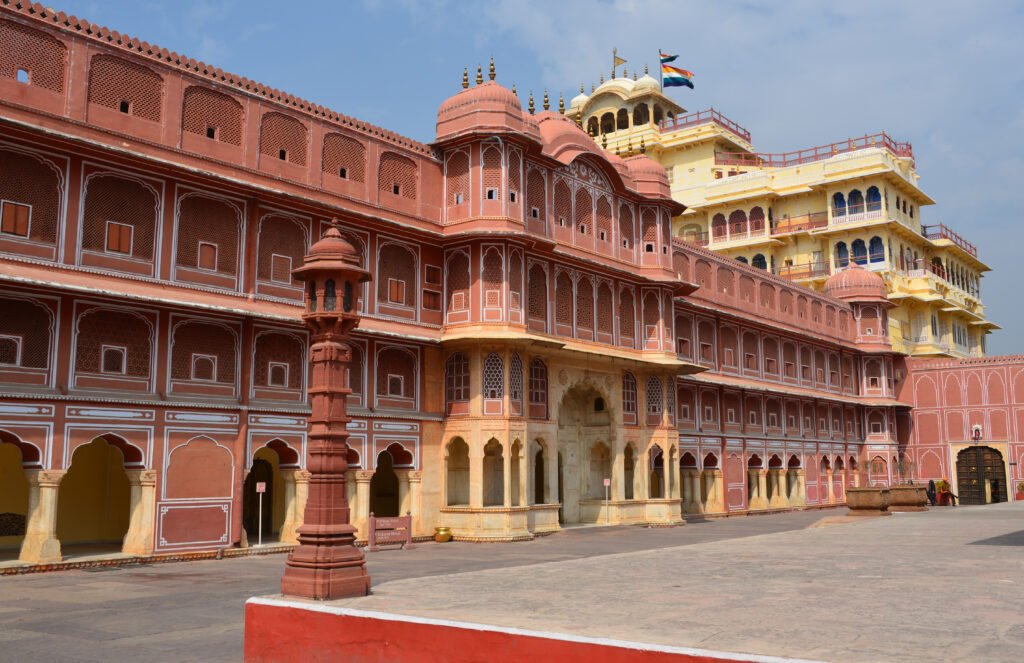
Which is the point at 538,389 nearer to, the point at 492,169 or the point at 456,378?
the point at 456,378

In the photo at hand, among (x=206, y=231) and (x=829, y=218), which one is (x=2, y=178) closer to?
(x=206, y=231)

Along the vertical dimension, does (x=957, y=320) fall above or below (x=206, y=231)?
above

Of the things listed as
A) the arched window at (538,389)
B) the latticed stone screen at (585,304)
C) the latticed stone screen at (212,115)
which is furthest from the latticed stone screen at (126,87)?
the latticed stone screen at (585,304)

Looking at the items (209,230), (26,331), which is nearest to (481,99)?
(209,230)

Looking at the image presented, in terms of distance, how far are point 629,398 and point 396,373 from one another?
980cm

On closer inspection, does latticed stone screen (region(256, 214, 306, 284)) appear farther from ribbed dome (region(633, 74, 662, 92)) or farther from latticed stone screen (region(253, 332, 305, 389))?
ribbed dome (region(633, 74, 662, 92))

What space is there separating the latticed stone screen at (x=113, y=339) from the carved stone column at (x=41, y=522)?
7.35ft

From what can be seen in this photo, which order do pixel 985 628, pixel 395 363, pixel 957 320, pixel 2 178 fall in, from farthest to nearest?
pixel 957 320 → pixel 395 363 → pixel 2 178 → pixel 985 628

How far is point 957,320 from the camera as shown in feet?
196

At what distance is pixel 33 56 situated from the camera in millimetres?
18922

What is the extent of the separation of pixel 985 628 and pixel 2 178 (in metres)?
18.3

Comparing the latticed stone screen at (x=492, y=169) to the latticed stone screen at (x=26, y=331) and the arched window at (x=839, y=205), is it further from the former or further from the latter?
the arched window at (x=839, y=205)

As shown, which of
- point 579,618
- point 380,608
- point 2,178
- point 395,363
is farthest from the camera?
point 395,363

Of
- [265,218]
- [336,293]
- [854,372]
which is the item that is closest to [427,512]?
[265,218]
